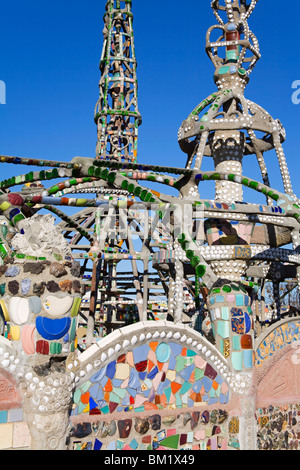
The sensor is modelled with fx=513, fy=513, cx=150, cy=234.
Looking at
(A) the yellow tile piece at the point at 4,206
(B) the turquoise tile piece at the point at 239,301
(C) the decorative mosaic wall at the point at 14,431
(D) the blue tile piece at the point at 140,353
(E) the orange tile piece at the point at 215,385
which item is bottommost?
(C) the decorative mosaic wall at the point at 14,431

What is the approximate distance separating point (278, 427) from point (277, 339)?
1.12m

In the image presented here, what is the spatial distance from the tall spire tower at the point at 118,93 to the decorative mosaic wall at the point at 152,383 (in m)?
12.4

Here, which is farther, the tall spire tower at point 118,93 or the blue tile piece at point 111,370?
the tall spire tower at point 118,93

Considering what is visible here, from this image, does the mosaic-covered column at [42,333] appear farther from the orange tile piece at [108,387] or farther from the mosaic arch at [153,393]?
the orange tile piece at [108,387]

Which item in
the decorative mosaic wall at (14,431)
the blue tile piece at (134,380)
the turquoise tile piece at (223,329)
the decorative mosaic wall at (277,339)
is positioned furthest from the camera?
the decorative mosaic wall at (277,339)

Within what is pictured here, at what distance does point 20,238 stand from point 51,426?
5.46 feet

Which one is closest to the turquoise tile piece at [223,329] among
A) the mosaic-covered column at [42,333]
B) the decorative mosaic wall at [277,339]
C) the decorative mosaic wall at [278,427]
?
the decorative mosaic wall at [277,339]

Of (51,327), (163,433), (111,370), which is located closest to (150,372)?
(111,370)

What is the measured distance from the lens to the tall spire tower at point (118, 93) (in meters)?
17.8

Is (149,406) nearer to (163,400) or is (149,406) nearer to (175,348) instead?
(163,400)

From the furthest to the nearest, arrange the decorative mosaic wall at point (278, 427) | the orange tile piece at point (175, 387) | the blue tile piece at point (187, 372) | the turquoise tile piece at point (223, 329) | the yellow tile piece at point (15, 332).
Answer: the decorative mosaic wall at point (278, 427), the turquoise tile piece at point (223, 329), the blue tile piece at point (187, 372), the orange tile piece at point (175, 387), the yellow tile piece at point (15, 332)

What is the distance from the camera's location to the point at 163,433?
5.32 m

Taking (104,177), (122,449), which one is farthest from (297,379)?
(104,177)
